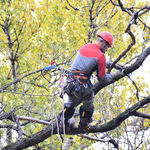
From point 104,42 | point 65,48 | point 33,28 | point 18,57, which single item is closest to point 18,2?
point 33,28

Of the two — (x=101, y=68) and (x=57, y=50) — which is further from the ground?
(x=57, y=50)

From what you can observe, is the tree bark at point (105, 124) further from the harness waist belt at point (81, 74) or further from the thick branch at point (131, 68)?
the harness waist belt at point (81, 74)

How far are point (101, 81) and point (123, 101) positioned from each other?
421 cm

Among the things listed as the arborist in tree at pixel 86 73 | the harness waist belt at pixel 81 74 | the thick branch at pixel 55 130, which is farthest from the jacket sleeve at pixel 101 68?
the thick branch at pixel 55 130

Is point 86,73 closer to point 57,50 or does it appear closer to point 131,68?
point 131,68

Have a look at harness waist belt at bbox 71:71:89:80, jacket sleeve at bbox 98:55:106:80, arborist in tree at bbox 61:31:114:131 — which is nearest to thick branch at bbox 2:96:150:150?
arborist in tree at bbox 61:31:114:131

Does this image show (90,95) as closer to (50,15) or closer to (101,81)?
(101,81)

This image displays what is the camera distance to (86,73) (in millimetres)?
3393

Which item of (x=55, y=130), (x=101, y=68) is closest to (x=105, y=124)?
(x=55, y=130)

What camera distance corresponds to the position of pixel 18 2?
6.94 m

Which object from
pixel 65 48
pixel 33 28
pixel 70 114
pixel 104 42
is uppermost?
pixel 33 28

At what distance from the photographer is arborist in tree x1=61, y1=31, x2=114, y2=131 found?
329 cm

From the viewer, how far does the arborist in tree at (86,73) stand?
3.29 m

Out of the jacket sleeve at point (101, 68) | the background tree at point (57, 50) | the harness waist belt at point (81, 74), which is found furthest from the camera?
the background tree at point (57, 50)
